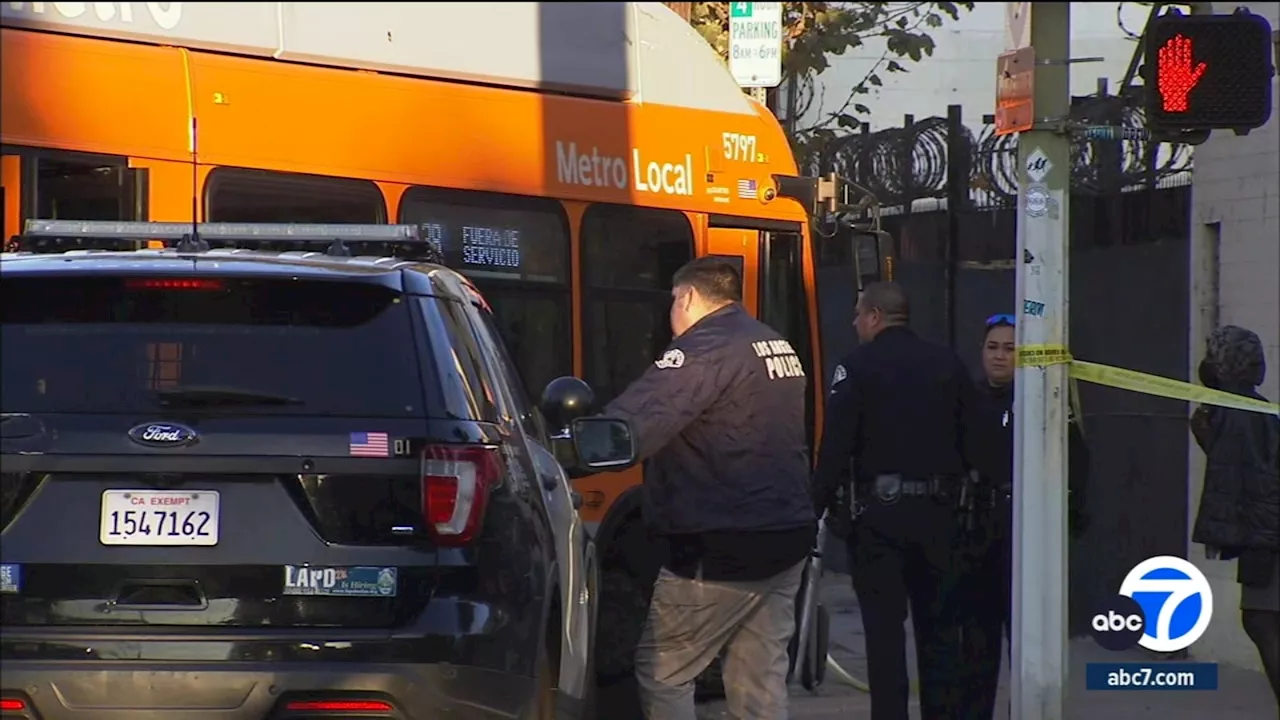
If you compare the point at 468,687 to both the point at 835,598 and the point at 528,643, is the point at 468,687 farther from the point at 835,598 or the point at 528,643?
the point at 835,598

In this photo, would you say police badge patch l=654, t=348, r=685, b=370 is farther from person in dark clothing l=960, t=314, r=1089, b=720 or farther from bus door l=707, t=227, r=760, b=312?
bus door l=707, t=227, r=760, b=312

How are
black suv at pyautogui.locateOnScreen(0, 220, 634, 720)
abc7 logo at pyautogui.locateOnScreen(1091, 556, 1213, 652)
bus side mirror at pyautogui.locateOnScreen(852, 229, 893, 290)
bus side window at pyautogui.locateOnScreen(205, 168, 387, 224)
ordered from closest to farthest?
black suv at pyautogui.locateOnScreen(0, 220, 634, 720), abc7 logo at pyautogui.locateOnScreen(1091, 556, 1213, 652), bus side window at pyautogui.locateOnScreen(205, 168, 387, 224), bus side mirror at pyautogui.locateOnScreen(852, 229, 893, 290)

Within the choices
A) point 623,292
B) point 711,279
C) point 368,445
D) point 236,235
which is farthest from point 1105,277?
point 368,445

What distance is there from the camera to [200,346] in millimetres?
5109

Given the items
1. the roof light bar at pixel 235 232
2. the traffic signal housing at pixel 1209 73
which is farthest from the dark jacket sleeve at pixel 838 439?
the roof light bar at pixel 235 232

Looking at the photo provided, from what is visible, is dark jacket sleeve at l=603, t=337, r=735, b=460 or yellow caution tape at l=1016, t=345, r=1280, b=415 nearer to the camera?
dark jacket sleeve at l=603, t=337, r=735, b=460

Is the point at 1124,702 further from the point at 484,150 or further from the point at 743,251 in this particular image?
the point at 484,150

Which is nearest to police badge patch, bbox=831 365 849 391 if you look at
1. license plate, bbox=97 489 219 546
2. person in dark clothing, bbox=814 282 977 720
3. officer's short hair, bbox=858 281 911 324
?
person in dark clothing, bbox=814 282 977 720

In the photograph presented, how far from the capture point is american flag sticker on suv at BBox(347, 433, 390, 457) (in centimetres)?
503

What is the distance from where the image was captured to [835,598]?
15883mm

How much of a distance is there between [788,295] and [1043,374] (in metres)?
3.45

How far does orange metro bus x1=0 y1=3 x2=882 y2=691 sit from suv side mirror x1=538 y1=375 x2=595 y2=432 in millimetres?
1392

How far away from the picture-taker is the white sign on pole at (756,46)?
1200cm

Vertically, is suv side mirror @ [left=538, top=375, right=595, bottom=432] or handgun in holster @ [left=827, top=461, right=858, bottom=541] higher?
suv side mirror @ [left=538, top=375, right=595, bottom=432]
